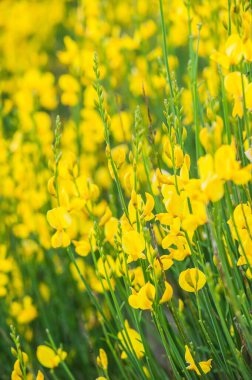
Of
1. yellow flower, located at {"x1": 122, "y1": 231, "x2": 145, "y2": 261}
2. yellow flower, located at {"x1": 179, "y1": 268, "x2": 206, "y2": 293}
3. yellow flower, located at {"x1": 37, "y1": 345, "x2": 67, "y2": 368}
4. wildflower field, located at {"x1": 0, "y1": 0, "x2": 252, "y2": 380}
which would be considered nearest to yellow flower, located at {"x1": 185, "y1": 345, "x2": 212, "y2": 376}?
wildflower field, located at {"x1": 0, "y1": 0, "x2": 252, "y2": 380}

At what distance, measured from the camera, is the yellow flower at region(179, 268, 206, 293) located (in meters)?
1.01

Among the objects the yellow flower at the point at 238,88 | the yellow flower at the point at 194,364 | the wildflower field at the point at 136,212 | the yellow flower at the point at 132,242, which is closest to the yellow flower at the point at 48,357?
the wildflower field at the point at 136,212

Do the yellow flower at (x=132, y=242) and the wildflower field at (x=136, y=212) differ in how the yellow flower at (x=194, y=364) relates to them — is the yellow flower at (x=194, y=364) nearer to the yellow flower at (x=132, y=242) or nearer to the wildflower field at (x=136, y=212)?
the wildflower field at (x=136, y=212)

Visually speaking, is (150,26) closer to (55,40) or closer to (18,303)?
(18,303)

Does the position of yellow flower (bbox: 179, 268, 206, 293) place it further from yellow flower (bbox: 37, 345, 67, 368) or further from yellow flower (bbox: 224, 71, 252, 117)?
yellow flower (bbox: 37, 345, 67, 368)

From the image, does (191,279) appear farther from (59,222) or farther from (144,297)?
(59,222)

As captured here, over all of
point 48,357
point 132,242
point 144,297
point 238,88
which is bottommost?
point 48,357

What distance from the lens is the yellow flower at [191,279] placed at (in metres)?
1.01

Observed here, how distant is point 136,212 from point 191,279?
0.53 feet

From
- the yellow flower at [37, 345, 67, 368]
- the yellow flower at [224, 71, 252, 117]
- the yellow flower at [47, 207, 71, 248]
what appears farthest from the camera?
the yellow flower at [37, 345, 67, 368]

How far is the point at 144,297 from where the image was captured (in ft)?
3.26

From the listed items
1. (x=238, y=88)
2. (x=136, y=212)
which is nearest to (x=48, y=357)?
(x=136, y=212)

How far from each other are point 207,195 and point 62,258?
1331mm

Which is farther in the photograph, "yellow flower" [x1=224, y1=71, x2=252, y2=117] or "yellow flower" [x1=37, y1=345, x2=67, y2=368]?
"yellow flower" [x1=37, y1=345, x2=67, y2=368]
